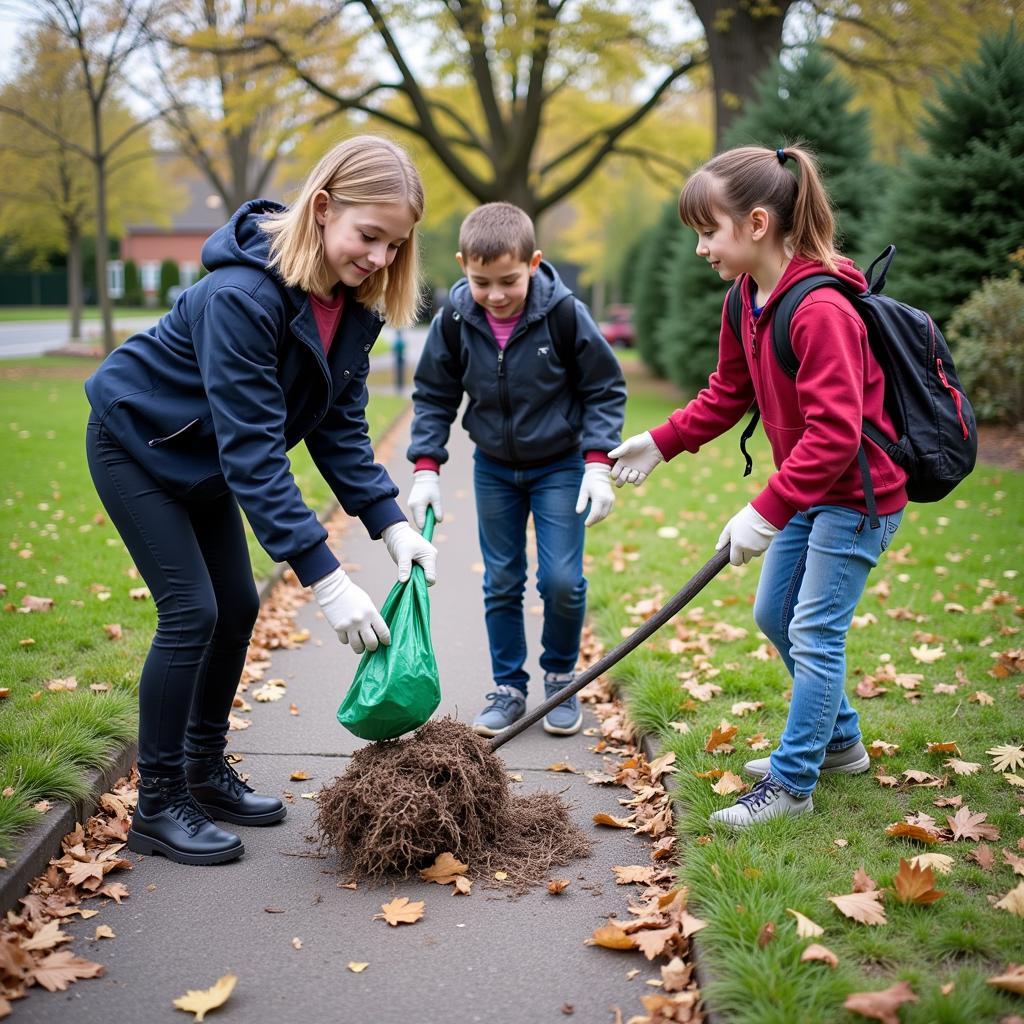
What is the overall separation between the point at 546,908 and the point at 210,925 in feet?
3.06

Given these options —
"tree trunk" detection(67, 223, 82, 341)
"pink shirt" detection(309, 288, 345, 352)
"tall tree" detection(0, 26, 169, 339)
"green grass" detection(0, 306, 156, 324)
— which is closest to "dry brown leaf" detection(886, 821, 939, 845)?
"pink shirt" detection(309, 288, 345, 352)

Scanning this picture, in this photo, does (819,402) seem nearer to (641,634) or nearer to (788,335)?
(788,335)

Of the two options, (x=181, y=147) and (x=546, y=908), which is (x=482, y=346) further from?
(x=181, y=147)

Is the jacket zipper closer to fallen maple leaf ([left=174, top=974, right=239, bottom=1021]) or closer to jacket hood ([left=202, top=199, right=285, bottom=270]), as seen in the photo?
jacket hood ([left=202, top=199, right=285, bottom=270])

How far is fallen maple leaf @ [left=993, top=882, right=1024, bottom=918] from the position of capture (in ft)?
8.75

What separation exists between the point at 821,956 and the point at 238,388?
2.05 meters

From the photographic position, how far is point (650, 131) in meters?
23.1

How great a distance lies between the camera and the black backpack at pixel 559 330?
13.5ft

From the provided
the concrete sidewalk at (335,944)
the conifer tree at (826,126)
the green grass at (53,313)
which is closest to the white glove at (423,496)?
the concrete sidewalk at (335,944)

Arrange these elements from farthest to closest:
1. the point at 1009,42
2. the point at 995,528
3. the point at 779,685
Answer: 1. the point at 1009,42
2. the point at 995,528
3. the point at 779,685

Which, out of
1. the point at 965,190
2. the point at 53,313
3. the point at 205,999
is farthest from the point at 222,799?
the point at 53,313

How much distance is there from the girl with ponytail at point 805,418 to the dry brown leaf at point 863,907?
49 cm

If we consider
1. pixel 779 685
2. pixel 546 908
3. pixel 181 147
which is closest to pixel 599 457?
pixel 779 685

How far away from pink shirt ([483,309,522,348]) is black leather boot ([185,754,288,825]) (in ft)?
6.17
